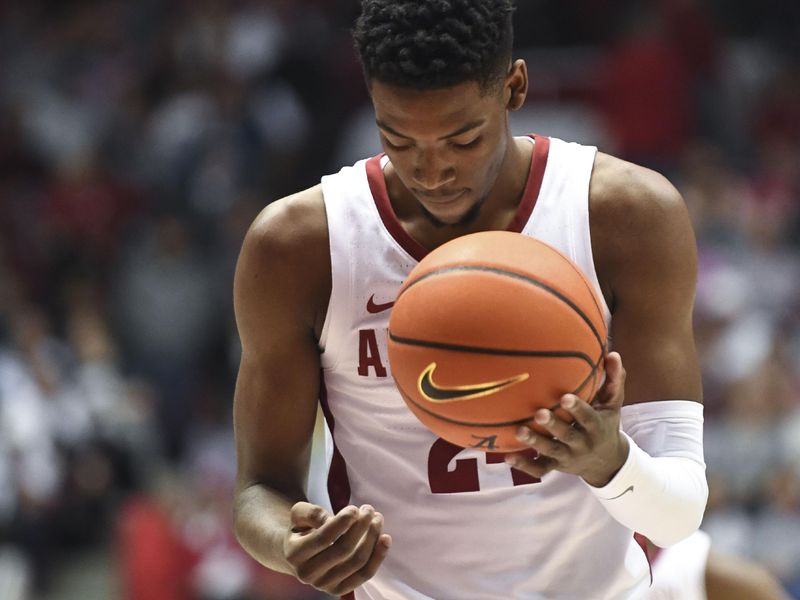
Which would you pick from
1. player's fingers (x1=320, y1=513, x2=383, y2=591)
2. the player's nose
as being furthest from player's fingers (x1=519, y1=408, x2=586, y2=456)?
the player's nose

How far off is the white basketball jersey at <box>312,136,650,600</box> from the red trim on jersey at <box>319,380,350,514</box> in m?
0.04

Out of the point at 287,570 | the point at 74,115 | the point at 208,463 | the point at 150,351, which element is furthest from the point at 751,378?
the point at 74,115

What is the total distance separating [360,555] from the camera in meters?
2.76

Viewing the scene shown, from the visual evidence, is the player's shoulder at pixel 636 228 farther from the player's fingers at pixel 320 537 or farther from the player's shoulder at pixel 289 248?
the player's fingers at pixel 320 537

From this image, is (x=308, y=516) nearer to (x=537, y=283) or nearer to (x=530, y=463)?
(x=530, y=463)

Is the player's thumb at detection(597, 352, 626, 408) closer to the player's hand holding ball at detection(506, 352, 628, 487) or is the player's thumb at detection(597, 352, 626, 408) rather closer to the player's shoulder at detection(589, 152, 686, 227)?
the player's hand holding ball at detection(506, 352, 628, 487)

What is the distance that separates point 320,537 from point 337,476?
29.2 inches

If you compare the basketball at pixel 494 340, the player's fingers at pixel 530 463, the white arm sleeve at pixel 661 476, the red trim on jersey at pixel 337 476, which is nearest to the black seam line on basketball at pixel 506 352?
the basketball at pixel 494 340

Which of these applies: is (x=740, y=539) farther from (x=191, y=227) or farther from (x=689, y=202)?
(x=191, y=227)

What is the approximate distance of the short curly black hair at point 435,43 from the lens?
9.52ft

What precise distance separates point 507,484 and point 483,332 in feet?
2.40

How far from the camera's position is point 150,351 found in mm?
9766

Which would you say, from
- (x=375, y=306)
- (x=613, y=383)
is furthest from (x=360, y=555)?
(x=375, y=306)

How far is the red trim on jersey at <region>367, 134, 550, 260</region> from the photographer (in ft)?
10.6
